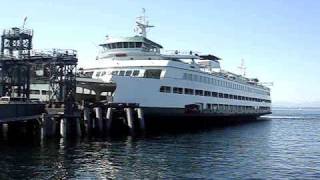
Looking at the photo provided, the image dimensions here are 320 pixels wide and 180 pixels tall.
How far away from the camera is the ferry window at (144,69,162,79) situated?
61.2 meters

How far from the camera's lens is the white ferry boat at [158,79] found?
5762 centimetres

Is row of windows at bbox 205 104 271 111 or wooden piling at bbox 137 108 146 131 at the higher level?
row of windows at bbox 205 104 271 111

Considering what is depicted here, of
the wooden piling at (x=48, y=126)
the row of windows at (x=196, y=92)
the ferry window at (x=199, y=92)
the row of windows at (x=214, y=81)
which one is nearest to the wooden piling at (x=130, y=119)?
the row of windows at (x=196, y=92)

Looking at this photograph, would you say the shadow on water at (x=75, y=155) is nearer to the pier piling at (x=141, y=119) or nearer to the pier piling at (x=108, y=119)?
the pier piling at (x=108, y=119)

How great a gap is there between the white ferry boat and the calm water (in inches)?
421

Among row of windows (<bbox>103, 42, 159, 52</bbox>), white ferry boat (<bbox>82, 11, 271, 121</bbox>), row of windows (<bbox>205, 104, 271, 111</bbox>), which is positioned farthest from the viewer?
row of windows (<bbox>205, 104, 271, 111</bbox>)

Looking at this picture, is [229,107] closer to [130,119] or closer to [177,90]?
[177,90]

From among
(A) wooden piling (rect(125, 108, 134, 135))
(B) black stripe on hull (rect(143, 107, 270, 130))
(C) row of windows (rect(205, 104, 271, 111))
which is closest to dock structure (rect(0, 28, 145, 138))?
(A) wooden piling (rect(125, 108, 134, 135))

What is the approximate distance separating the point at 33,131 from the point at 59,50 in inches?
391

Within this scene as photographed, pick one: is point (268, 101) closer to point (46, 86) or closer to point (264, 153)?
point (46, 86)

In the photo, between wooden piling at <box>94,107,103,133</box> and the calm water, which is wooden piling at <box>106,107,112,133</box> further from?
the calm water

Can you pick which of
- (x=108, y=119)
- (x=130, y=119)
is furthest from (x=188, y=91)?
(x=108, y=119)

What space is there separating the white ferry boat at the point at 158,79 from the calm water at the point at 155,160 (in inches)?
421

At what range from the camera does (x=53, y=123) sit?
4653cm
